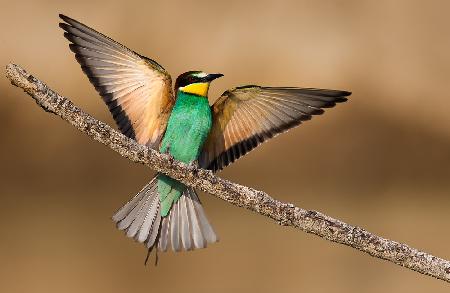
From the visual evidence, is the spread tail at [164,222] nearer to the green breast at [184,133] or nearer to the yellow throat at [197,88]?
the green breast at [184,133]

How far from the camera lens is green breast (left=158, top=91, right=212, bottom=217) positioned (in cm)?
154

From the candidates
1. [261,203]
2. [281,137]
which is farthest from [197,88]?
[281,137]

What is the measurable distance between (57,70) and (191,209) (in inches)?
53.3

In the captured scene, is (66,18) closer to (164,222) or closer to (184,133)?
(184,133)

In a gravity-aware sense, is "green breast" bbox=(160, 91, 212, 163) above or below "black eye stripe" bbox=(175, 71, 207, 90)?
below

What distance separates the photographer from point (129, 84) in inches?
60.3

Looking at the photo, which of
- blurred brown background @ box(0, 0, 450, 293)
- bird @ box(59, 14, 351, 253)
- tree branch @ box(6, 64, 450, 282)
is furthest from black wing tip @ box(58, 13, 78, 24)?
blurred brown background @ box(0, 0, 450, 293)

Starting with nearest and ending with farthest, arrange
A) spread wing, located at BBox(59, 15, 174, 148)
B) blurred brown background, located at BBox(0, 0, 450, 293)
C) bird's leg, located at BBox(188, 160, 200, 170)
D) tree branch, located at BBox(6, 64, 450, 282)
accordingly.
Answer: tree branch, located at BBox(6, 64, 450, 282), bird's leg, located at BBox(188, 160, 200, 170), spread wing, located at BBox(59, 15, 174, 148), blurred brown background, located at BBox(0, 0, 450, 293)

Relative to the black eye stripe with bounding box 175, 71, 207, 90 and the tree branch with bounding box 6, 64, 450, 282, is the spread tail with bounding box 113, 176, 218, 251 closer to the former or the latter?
the black eye stripe with bounding box 175, 71, 207, 90

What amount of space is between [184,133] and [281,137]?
1571 mm

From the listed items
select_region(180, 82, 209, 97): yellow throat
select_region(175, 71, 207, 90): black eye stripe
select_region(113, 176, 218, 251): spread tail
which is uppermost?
select_region(175, 71, 207, 90): black eye stripe

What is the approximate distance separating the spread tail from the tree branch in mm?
325

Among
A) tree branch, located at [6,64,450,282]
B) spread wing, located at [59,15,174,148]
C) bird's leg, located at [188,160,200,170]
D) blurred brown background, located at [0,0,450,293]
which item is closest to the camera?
tree branch, located at [6,64,450,282]

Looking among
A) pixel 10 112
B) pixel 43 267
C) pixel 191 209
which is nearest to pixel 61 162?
pixel 10 112
